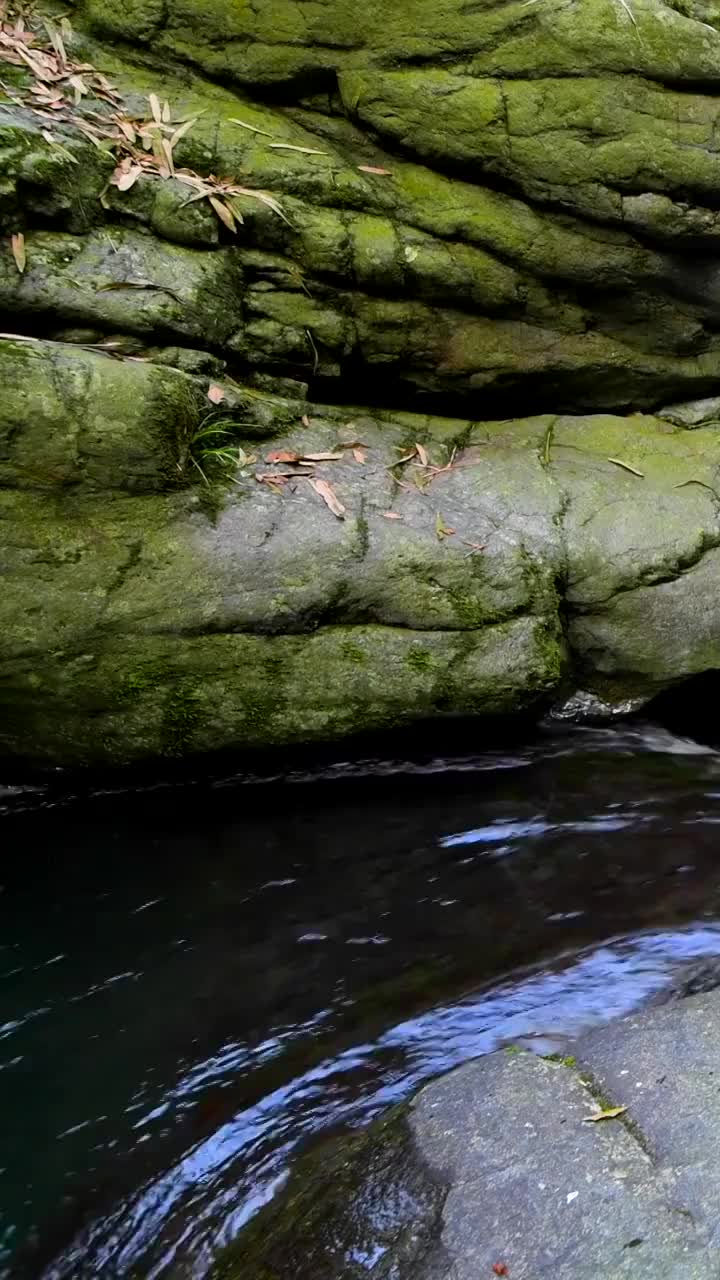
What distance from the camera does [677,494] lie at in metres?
5.17

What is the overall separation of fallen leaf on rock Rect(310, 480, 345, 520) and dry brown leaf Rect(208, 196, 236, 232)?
1.39m

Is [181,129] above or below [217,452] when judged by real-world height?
above

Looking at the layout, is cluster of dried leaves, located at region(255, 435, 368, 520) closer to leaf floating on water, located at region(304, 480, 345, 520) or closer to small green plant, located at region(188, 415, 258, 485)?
leaf floating on water, located at region(304, 480, 345, 520)

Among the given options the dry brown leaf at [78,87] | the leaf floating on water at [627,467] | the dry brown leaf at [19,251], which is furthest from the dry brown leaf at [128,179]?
the leaf floating on water at [627,467]

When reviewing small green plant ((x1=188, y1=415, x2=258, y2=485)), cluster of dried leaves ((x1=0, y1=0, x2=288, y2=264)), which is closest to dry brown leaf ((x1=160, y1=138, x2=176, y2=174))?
cluster of dried leaves ((x1=0, y1=0, x2=288, y2=264))

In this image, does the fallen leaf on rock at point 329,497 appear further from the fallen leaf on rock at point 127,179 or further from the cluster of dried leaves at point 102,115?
the fallen leaf on rock at point 127,179

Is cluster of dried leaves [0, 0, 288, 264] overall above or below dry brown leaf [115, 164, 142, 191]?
above

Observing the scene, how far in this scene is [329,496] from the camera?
4527mm

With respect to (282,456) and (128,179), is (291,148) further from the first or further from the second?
(282,456)

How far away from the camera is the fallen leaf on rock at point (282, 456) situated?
15.1 ft

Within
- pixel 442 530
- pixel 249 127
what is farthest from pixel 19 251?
pixel 442 530

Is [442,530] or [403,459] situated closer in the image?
[442,530]

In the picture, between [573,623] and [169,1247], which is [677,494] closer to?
[573,623]

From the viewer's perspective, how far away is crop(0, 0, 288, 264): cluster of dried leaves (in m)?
4.56
